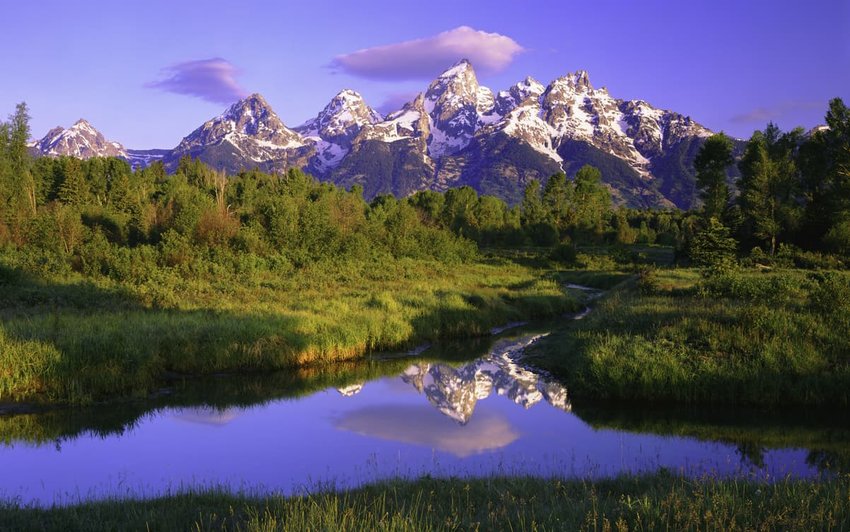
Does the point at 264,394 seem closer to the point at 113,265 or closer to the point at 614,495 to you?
the point at 614,495

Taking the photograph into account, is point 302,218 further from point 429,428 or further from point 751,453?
point 751,453

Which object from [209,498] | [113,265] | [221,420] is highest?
[113,265]

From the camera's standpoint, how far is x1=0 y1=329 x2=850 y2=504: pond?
1482cm

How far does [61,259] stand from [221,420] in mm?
27986

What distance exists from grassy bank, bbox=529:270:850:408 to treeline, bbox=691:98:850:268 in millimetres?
35585

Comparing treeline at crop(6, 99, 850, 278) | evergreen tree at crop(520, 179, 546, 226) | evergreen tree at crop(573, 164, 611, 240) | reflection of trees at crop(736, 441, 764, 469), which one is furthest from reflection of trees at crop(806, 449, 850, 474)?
evergreen tree at crop(520, 179, 546, 226)

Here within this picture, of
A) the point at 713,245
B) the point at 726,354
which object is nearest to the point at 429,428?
the point at 726,354

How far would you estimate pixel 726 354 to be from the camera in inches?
864

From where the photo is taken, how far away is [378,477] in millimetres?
14242

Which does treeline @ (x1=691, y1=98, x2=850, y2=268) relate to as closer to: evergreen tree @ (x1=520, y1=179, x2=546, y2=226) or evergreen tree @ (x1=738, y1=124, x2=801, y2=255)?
evergreen tree @ (x1=738, y1=124, x2=801, y2=255)

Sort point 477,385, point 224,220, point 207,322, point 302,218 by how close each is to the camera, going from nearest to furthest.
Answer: point 477,385 < point 207,322 < point 224,220 < point 302,218

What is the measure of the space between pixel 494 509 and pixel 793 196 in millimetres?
66207

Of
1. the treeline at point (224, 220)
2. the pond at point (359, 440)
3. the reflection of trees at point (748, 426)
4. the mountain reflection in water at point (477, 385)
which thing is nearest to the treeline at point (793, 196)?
the treeline at point (224, 220)

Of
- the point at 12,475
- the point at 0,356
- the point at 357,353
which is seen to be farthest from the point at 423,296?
the point at 12,475
